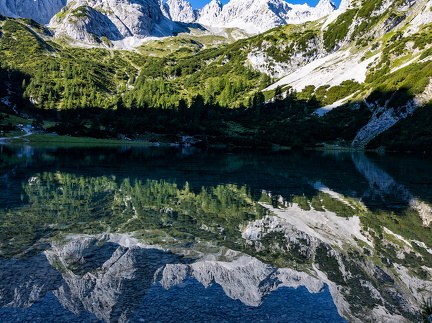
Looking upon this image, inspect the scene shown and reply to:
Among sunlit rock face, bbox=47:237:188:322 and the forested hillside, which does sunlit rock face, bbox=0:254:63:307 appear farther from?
the forested hillside

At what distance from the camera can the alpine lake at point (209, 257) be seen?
668cm

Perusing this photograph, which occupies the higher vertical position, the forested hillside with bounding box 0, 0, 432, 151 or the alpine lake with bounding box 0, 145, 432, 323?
the forested hillside with bounding box 0, 0, 432, 151

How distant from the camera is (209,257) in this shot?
31.5 feet

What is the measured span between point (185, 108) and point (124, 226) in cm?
12149

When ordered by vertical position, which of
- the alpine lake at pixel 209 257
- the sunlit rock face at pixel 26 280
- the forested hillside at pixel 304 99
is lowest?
the sunlit rock face at pixel 26 280

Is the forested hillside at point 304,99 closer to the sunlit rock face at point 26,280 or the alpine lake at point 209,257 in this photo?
the alpine lake at point 209,257

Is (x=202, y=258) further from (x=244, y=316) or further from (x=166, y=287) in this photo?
(x=244, y=316)

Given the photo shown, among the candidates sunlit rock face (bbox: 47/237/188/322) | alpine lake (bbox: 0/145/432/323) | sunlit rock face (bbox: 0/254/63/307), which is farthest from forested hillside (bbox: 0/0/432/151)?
sunlit rock face (bbox: 0/254/63/307)

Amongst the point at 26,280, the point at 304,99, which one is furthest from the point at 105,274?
the point at 304,99

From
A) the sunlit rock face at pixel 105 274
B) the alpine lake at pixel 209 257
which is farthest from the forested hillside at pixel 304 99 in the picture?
the sunlit rock face at pixel 105 274

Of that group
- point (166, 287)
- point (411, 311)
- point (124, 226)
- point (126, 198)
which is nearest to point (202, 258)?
point (166, 287)

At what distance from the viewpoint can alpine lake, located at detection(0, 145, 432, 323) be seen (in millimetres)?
6680

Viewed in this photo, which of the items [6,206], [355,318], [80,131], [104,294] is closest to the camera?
[355,318]

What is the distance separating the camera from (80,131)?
91938 millimetres
